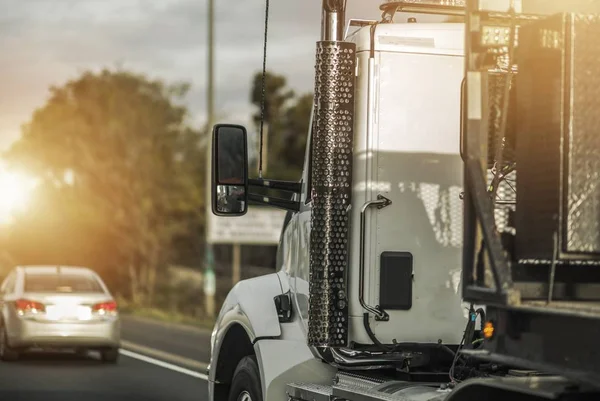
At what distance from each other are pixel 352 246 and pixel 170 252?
46.0 metres

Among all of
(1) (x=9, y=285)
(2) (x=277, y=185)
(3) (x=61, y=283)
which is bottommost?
(1) (x=9, y=285)

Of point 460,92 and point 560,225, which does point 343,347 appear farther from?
point 560,225

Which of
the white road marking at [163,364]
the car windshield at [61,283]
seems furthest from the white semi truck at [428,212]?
the car windshield at [61,283]

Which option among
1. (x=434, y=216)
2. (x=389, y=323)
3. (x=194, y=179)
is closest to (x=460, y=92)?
(x=434, y=216)

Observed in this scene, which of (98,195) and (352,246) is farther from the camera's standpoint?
(98,195)

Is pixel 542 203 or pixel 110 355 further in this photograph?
pixel 110 355

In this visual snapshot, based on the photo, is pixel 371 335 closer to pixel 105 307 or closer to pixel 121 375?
pixel 121 375

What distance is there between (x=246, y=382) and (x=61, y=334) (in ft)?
34.1

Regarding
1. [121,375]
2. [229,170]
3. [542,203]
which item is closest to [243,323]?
[229,170]

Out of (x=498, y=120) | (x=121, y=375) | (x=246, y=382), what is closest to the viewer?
(x=498, y=120)

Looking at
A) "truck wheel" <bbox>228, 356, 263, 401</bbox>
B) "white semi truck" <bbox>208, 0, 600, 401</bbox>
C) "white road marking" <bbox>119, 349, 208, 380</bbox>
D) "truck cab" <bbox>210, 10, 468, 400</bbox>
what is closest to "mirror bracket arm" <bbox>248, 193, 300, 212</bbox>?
"white semi truck" <bbox>208, 0, 600, 401</bbox>

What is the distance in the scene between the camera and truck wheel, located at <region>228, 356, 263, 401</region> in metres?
8.44

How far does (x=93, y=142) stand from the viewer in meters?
54.2

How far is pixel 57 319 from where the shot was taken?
18.7 m
